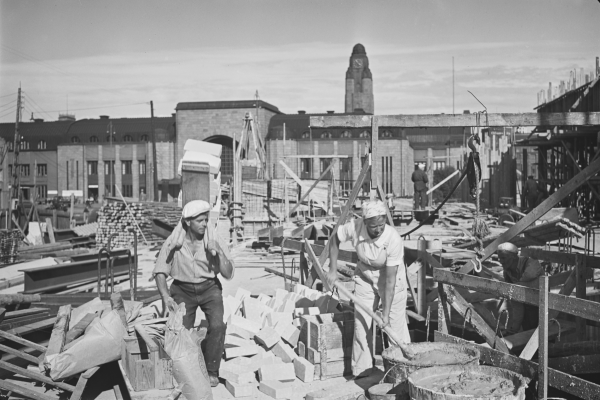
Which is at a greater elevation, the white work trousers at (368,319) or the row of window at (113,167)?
the row of window at (113,167)

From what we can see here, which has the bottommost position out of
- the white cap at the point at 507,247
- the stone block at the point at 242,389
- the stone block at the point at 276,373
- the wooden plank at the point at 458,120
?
the stone block at the point at 242,389

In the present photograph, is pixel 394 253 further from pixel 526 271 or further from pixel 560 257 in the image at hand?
pixel 560 257

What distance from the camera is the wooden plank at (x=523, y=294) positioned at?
4926 mm

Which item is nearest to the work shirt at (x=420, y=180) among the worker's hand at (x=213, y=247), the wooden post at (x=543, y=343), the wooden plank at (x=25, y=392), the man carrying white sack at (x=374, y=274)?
the man carrying white sack at (x=374, y=274)

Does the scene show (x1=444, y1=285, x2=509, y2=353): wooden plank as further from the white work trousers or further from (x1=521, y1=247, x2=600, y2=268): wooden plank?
(x1=521, y1=247, x2=600, y2=268): wooden plank

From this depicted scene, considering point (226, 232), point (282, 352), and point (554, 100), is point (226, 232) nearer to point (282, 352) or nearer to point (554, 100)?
point (282, 352)

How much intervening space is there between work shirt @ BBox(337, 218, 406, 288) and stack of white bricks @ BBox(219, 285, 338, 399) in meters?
1.24

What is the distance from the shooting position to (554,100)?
87.4 feet

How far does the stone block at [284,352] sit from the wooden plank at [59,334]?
2.20 meters

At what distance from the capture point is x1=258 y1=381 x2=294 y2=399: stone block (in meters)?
6.35

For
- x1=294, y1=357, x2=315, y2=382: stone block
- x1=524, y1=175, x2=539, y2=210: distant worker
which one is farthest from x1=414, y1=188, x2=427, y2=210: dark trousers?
x1=294, y1=357, x2=315, y2=382: stone block

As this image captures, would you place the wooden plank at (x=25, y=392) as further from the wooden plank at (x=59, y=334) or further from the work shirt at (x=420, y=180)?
the work shirt at (x=420, y=180)

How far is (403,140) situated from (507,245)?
2228 inches

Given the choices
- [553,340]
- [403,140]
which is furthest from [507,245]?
[403,140]
